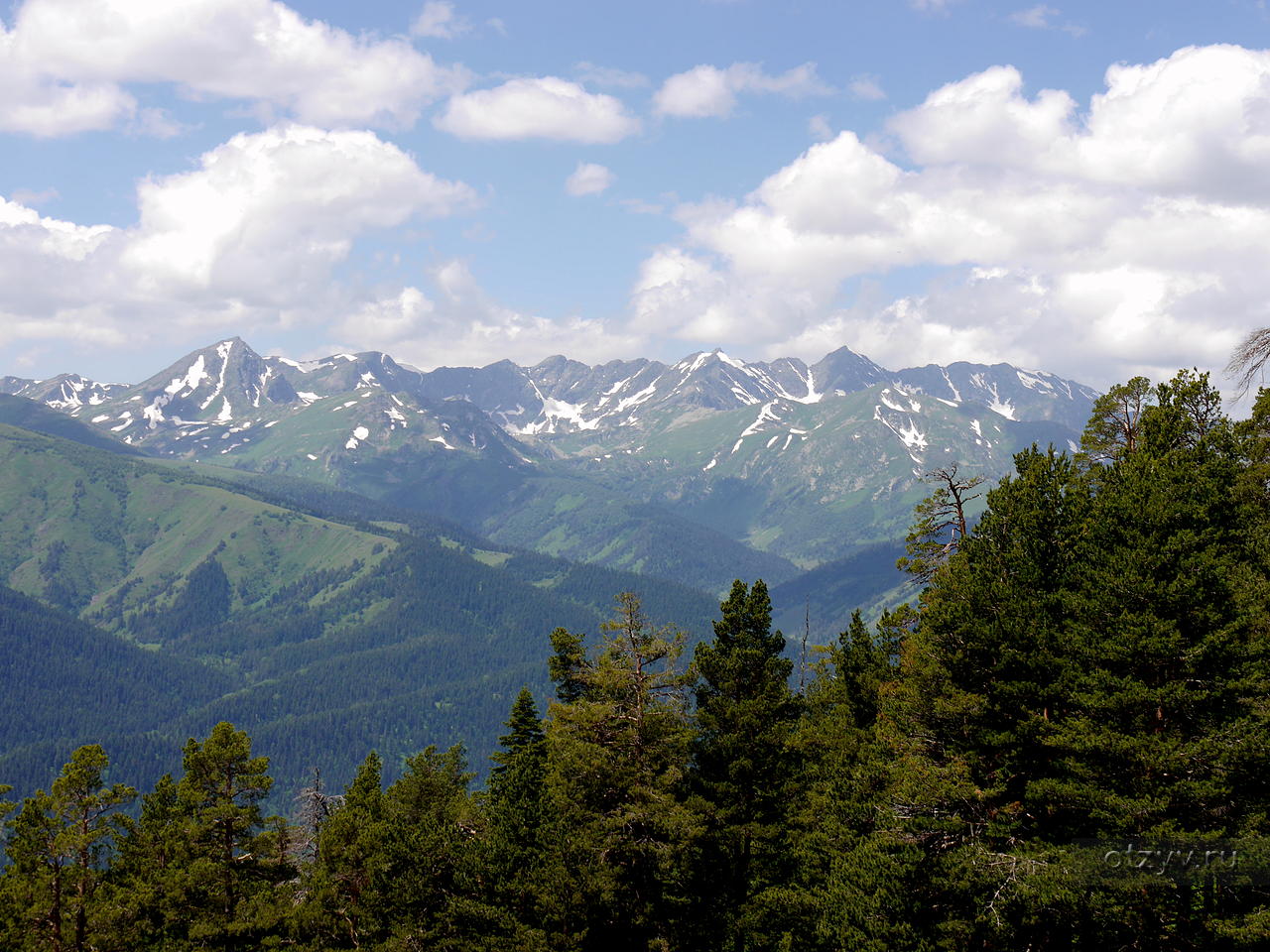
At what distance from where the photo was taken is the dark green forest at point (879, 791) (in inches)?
Result: 1037

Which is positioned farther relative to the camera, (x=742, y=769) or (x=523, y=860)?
(x=742, y=769)

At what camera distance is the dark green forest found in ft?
86.4

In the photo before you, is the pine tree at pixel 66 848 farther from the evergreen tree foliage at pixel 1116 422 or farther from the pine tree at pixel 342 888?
the evergreen tree foliage at pixel 1116 422

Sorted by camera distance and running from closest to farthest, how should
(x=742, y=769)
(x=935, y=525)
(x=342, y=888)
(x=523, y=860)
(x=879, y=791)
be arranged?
(x=879, y=791) → (x=523, y=860) → (x=742, y=769) → (x=935, y=525) → (x=342, y=888)

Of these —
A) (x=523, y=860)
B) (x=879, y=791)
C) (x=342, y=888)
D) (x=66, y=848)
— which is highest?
(x=879, y=791)

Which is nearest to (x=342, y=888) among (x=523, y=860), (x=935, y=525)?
(x=523, y=860)

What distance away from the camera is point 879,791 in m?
35.5

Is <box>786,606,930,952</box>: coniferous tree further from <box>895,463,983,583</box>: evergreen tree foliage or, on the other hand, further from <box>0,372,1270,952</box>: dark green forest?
<box>895,463,983,583</box>: evergreen tree foliage

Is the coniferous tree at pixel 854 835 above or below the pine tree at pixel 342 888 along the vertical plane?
above

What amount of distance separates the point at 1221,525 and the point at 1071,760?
938 centimetres

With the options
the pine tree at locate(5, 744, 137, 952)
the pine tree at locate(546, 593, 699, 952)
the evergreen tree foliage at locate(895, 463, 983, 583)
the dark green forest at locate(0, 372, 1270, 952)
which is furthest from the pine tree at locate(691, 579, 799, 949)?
the pine tree at locate(5, 744, 137, 952)

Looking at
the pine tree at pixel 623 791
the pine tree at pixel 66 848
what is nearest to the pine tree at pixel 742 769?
the pine tree at pixel 623 791

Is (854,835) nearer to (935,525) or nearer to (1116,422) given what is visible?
(935,525)

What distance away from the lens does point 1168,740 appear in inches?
1014
